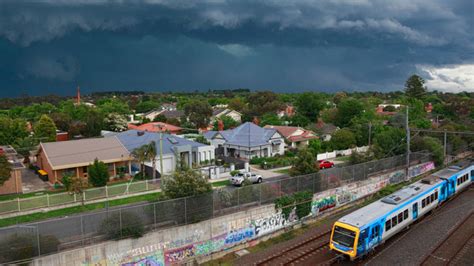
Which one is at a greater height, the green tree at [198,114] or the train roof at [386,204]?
the green tree at [198,114]

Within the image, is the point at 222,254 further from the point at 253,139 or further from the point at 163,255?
the point at 253,139

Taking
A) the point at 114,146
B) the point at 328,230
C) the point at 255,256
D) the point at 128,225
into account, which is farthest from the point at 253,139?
the point at 128,225

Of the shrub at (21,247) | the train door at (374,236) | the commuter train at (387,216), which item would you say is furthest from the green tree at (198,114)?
the shrub at (21,247)

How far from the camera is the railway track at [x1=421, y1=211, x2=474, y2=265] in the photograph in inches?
918

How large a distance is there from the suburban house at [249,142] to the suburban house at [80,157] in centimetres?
1811

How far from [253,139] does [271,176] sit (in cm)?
1234

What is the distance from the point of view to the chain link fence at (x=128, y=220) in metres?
18.6

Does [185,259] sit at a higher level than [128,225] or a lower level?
lower

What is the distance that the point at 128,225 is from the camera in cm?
2167

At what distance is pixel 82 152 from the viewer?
4222cm

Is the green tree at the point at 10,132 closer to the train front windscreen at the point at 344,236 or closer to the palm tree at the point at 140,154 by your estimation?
the palm tree at the point at 140,154

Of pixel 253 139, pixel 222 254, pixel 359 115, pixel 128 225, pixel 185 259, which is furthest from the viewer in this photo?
pixel 359 115

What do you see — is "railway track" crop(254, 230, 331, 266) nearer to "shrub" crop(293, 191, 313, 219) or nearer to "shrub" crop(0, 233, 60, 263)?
"shrub" crop(293, 191, 313, 219)

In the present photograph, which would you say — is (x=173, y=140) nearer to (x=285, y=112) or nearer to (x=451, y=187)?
(x=451, y=187)
